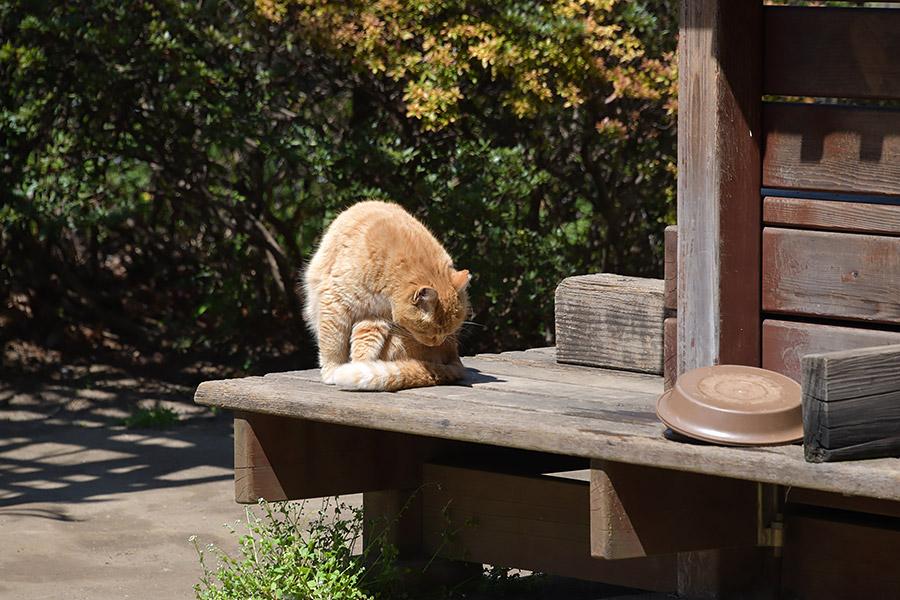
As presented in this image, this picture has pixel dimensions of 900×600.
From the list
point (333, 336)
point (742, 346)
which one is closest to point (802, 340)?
point (742, 346)

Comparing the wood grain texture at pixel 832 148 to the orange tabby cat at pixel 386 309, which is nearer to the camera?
the wood grain texture at pixel 832 148

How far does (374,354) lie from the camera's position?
334cm

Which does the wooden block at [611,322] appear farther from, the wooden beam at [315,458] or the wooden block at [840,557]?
the wooden block at [840,557]

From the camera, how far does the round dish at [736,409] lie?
8.27 ft

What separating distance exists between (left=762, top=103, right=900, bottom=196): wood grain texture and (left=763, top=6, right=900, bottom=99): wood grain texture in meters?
0.05

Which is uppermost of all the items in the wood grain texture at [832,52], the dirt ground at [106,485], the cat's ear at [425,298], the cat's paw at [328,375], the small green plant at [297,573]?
the wood grain texture at [832,52]

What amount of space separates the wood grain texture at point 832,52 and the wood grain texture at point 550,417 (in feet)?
3.11

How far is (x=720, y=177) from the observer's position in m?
2.86

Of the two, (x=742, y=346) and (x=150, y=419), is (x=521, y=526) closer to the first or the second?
(x=742, y=346)

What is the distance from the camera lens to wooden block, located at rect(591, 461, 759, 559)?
2.66 m

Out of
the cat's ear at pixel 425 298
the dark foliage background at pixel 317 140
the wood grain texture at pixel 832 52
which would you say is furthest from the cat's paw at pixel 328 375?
the dark foliage background at pixel 317 140

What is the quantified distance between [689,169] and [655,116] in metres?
4.23

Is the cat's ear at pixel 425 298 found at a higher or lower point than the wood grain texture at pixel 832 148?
lower

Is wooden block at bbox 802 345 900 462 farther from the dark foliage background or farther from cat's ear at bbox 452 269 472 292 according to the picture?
the dark foliage background
